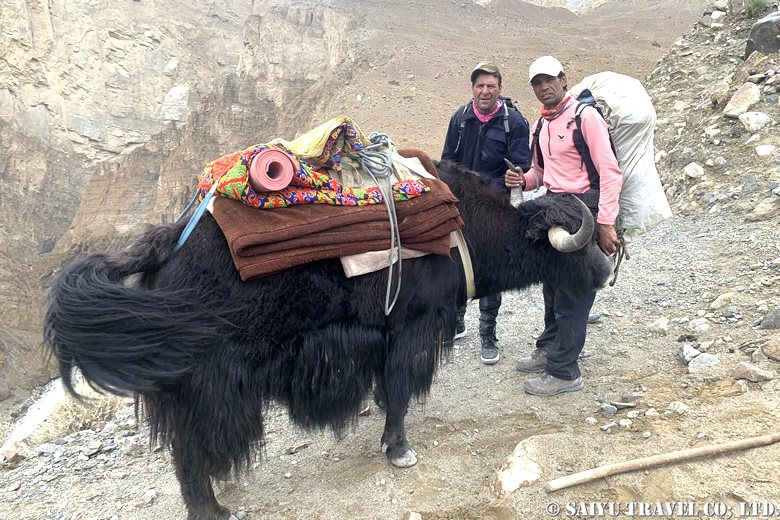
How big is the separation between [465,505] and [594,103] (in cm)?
196

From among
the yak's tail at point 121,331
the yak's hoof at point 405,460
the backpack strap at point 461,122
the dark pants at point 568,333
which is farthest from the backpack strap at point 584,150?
the yak's tail at point 121,331

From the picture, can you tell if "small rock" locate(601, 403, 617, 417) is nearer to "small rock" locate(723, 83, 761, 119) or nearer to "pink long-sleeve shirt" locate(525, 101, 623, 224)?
"pink long-sleeve shirt" locate(525, 101, 623, 224)

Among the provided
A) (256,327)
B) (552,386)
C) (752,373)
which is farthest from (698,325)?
(256,327)

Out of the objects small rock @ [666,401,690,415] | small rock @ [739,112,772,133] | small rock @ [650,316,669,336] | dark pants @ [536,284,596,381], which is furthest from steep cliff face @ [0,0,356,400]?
small rock @ [666,401,690,415]

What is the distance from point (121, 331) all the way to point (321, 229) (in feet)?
2.69

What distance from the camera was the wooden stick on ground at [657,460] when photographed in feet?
6.57

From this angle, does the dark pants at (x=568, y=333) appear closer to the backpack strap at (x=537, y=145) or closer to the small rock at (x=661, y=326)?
the backpack strap at (x=537, y=145)

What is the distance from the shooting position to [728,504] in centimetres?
183

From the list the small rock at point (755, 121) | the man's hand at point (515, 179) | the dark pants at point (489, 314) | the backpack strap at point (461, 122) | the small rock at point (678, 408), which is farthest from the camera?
the small rock at point (755, 121)

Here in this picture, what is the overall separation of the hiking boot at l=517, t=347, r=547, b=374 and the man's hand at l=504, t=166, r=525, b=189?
117 cm

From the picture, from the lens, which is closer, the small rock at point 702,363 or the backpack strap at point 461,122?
the small rock at point 702,363

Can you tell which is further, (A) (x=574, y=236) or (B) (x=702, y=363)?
(B) (x=702, y=363)

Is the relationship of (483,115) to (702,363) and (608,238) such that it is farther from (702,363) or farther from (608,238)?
(702,363)

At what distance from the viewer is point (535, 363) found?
3.21 meters
